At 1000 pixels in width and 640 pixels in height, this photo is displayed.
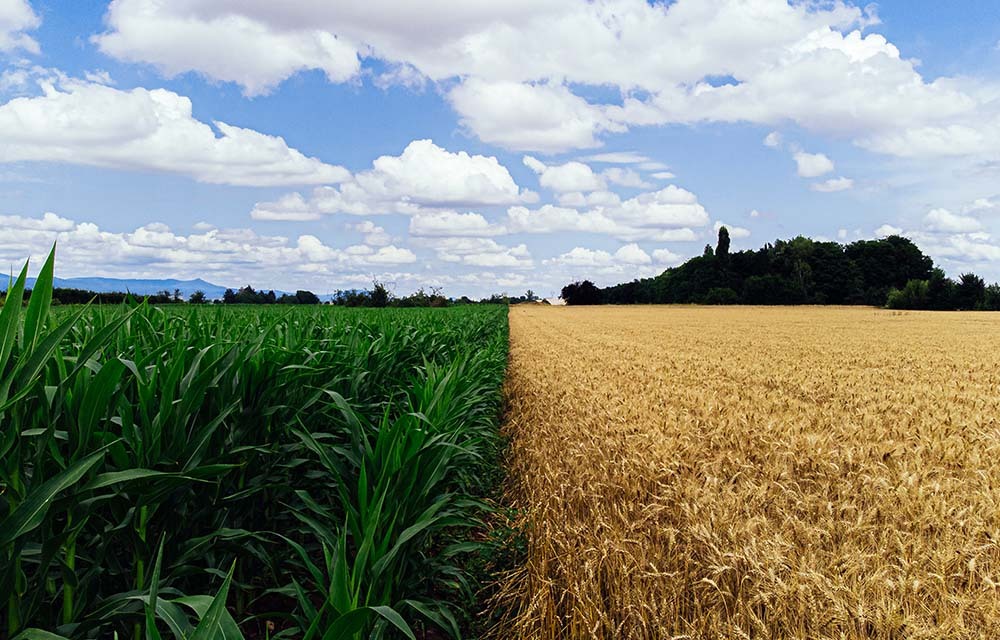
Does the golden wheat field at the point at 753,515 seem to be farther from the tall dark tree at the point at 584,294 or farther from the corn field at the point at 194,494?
the tall dark tree at the point at 584,294

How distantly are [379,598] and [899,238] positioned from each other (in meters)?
107

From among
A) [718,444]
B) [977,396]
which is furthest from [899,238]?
[718,444]

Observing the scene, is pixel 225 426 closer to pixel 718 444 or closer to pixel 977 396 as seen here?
pixel 718 444

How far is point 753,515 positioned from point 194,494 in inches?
135

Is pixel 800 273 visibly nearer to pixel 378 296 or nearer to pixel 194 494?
pixel 378 296

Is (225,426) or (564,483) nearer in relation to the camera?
(225,426)

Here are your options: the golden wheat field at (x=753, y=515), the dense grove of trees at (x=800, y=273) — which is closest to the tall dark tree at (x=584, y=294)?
the dense grove of trees at (x=800, y=273)

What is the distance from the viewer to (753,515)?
4480 millimetres

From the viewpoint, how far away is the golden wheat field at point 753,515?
3.31 metres

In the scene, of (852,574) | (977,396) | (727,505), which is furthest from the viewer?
(977,396)

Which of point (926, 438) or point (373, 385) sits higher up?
point (373, 385)

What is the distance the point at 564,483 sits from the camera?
5.00m

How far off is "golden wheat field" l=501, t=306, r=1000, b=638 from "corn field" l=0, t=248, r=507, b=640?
77 centimetres

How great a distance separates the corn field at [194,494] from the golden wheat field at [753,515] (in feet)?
2.53
